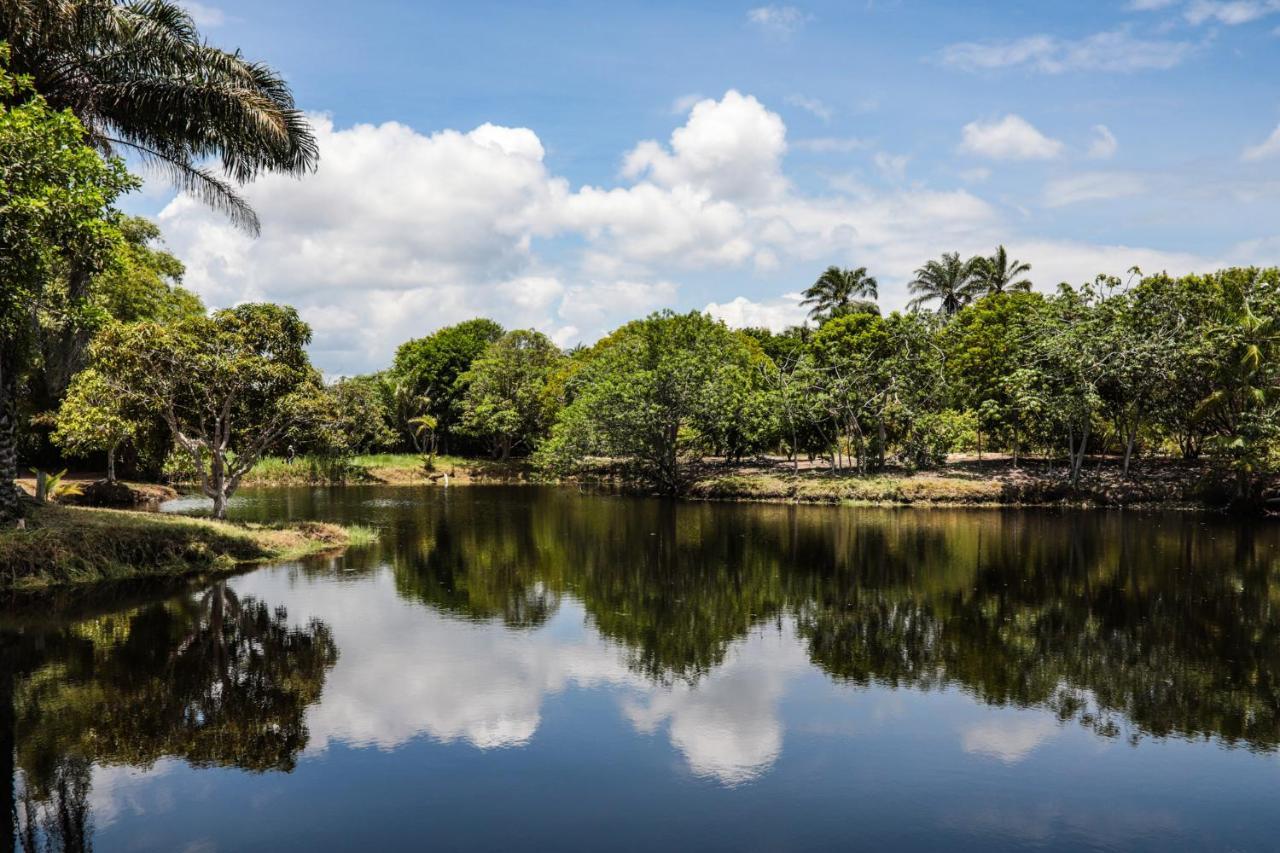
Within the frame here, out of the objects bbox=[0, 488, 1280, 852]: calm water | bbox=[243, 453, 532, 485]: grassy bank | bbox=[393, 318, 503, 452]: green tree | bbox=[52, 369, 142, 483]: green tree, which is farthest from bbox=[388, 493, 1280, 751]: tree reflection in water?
bbox=[393, 318, 503, 452]: green tree

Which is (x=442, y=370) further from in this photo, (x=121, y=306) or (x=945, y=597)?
(x=945, y=597)

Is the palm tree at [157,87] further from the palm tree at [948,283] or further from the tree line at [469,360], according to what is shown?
the palm tree at [948,283]

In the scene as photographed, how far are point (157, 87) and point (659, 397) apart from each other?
119ft

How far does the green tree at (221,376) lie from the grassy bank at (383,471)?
3440 centimetres

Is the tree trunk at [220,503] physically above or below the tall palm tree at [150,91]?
below

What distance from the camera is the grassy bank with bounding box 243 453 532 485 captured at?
6506 cm

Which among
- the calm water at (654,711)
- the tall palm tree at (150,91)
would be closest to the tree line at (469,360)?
the tall palm tree at (150,91)

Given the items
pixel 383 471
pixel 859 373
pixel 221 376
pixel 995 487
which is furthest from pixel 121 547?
pixel 383 471

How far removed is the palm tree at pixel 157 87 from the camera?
70.0 feet

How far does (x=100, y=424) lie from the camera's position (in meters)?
28.2

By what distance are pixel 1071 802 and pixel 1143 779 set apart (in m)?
1.50

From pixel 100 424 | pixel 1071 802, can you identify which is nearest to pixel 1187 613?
pixel 1071 802

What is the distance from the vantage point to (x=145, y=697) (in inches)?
542

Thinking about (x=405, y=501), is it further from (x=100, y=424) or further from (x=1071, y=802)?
(x=1071, y=802)
